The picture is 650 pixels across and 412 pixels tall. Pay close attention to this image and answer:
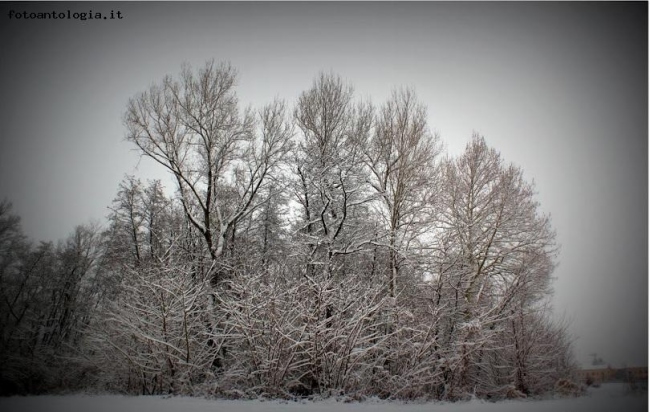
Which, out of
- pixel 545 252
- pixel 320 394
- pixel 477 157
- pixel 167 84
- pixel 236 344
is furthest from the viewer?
pixel 477 157

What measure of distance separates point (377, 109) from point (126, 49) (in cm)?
1152

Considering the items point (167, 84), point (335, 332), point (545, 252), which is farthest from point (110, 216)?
point (545, 252)

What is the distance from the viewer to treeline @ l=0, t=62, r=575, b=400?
654 centimetres

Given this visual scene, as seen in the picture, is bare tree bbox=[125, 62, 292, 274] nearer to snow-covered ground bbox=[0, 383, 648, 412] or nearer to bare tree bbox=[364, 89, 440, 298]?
bare tree bbox=[364, 89, 440, 298]

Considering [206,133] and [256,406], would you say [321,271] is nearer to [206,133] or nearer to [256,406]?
[256,406]

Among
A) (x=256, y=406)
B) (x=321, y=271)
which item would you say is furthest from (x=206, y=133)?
(x=256, y=406)

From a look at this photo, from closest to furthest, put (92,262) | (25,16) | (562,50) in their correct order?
(25,16) < (562,50) < (92,262)

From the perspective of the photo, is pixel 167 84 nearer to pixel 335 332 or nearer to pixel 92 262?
pixel 335 332

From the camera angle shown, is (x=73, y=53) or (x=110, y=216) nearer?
(x=73, y=53)

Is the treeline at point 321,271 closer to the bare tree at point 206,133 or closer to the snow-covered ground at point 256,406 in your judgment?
the bare tree at point 206,133

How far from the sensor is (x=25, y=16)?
9836 millimetres

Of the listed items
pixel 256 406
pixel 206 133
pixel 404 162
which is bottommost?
pixel 256 406

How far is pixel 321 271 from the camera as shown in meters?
9.43

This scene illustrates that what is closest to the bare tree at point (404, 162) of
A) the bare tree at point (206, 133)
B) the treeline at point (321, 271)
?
the treeline at point (321, 271)
